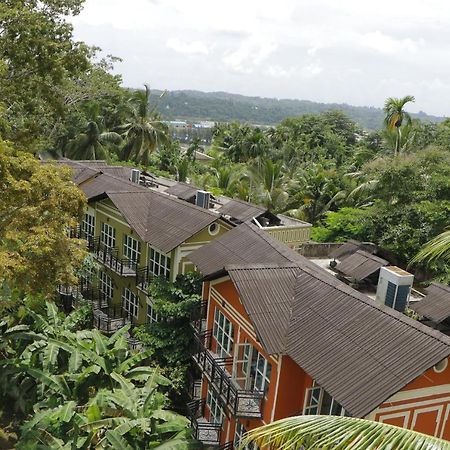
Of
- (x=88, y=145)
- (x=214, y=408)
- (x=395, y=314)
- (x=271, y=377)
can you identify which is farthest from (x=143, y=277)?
(x=88, y=145)

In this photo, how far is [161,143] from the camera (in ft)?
175

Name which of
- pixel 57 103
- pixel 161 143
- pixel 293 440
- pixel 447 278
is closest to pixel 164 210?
pixel 57 103

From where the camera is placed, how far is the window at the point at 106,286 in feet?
88.1

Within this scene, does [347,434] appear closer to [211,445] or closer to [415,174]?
[211,445]

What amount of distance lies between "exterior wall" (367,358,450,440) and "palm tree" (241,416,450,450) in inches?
241

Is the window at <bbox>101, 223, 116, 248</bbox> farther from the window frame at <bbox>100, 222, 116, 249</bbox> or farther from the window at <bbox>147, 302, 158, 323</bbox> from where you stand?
the window at <bbox>147, 302, 158, 323</bbox>

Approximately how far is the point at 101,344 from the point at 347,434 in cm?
1356

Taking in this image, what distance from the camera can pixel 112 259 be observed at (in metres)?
25.5

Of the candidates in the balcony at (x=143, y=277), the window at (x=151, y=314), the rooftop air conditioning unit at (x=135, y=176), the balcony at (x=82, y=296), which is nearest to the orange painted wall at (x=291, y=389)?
the window at (x=151, y=314)

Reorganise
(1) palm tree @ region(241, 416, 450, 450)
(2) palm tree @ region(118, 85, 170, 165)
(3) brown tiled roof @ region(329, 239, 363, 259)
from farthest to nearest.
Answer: (2) palm tree @ region(118, 85, 170, 165)
(3) brown tiled roof @ region(329, 239, 363, 259)
(1) palm tree @ region(241, 416, 450, 450)

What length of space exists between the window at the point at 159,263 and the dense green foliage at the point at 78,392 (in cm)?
427

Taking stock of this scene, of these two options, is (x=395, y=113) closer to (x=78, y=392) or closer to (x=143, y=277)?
(x=143, y=277)

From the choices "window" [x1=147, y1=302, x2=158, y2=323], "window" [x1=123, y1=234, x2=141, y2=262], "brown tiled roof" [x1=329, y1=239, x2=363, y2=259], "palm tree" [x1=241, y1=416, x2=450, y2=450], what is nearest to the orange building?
"palm tree" [x1=241, y1=416, x2=450, y2=450]

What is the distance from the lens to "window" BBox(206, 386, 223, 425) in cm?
1695
